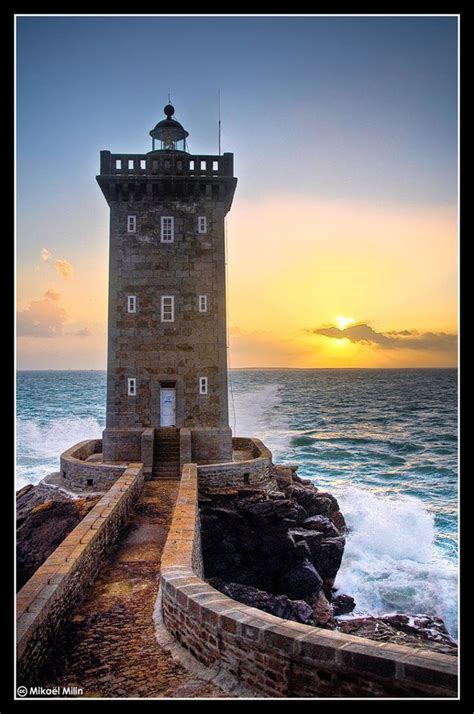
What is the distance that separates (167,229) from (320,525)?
1089cm

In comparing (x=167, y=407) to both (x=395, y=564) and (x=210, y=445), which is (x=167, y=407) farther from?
(x=395, y=564)

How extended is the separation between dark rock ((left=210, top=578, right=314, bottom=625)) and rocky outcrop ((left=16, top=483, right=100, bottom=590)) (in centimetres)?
401

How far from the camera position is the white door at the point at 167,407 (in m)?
A: 18.7

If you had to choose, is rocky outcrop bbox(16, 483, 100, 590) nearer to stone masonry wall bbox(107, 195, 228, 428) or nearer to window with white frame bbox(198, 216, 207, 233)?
stone masonry wall bbox(107, 195, 228, 428)

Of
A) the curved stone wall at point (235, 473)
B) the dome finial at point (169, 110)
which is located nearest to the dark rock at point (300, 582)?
the curved stone wall at point (235, 473)

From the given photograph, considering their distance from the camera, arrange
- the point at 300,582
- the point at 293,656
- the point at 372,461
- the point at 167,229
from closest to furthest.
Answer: the point at 293,656 → the point at 300,582 → the point at 167,229 → the point at 372,461

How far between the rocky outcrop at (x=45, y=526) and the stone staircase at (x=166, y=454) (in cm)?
204

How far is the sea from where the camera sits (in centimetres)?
2075

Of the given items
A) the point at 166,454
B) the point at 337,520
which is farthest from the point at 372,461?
the point at 166,454

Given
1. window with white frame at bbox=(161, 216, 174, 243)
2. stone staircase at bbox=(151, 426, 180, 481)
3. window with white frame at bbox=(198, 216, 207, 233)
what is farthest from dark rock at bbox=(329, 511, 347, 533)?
window with white frame at bbox=(161, 216, 174, 243)

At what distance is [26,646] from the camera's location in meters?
6.08

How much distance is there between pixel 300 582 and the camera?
1619 centimetres
